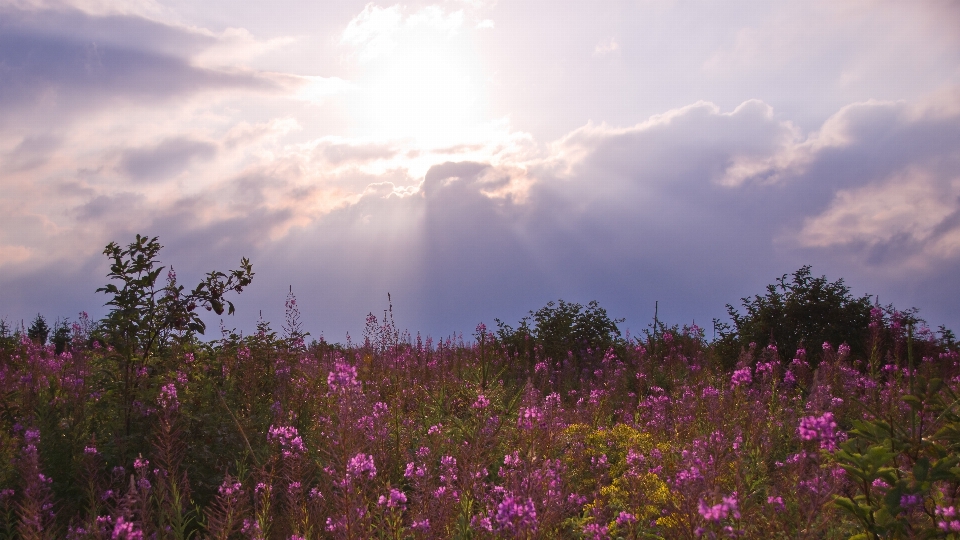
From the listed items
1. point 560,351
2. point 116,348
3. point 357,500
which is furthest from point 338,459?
point 560,351

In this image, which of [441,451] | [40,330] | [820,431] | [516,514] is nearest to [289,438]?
[441,451]

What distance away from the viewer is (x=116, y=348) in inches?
245

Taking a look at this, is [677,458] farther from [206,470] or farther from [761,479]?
[206,470]

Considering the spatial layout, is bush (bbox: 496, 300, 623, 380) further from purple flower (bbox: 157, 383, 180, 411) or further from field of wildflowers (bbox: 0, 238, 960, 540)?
purple flower (bbox: 157, 383, 180, 411)

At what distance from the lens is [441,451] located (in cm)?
580

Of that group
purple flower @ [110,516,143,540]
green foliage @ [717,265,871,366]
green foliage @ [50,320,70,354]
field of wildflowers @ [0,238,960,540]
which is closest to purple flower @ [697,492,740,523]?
field of wildflowers @ [0,238,960,540]

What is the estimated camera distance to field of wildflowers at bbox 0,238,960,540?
2.75 metres

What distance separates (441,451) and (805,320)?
850cm

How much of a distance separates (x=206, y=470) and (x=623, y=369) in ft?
25.3

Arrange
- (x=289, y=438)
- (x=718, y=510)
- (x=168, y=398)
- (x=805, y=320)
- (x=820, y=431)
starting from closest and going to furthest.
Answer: (x=718, y=510)
(x=820, y=431)
(x=289, y=438)
(x=168, y=398)
(x=805, y=320)

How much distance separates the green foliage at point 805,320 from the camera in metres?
11.1

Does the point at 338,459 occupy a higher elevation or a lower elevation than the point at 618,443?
higher

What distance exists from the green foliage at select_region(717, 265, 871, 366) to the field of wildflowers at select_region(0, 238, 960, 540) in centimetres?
30

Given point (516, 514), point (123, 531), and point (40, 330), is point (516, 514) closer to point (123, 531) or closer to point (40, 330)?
point (123, 531)
